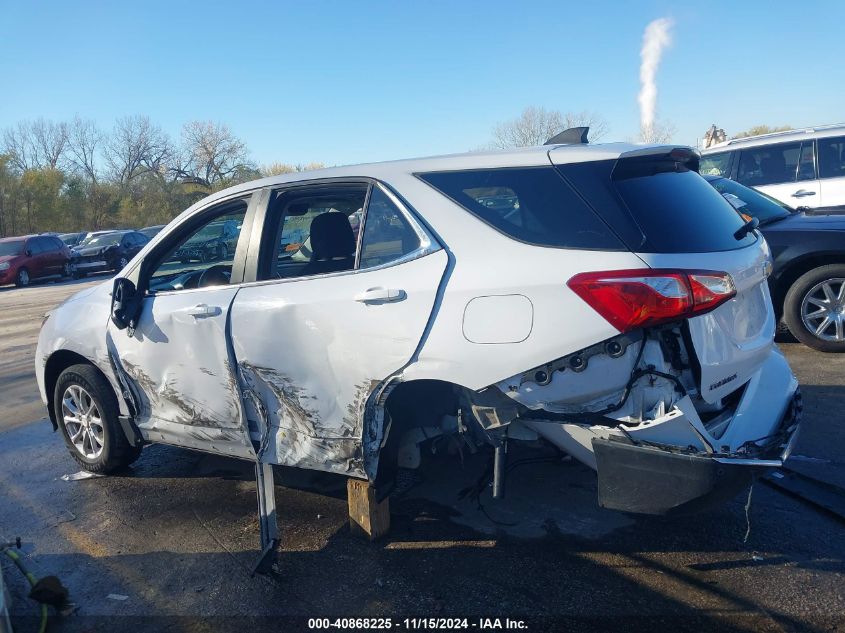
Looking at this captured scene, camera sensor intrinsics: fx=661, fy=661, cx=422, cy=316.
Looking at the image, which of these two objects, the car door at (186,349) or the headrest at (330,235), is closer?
the car door at (186,349)

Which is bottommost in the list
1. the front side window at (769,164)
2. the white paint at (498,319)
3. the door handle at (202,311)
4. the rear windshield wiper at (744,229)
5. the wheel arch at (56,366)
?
the wheel arch at (56,366)

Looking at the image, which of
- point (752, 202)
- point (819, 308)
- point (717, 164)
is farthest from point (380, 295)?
point (717, 164)

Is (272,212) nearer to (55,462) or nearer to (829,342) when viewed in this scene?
(55,462)

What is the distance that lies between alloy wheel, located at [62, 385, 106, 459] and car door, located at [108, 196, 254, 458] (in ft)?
1.66

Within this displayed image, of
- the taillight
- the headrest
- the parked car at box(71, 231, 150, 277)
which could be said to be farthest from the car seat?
the parked car at box(71, 231, 150, 277)

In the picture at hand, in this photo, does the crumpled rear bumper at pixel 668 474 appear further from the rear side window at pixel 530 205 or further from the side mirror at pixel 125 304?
the side mirror at pixel 125 304

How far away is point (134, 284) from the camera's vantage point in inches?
161

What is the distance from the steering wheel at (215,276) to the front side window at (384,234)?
1031 mm

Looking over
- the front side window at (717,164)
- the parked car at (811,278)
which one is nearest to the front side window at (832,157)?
the front side window at (717,164)

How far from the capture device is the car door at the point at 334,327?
120 inches

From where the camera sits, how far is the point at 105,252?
80.1ft

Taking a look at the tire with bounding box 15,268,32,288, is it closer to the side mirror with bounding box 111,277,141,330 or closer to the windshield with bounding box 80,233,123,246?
the windshield with bounding box 80,233,123,246

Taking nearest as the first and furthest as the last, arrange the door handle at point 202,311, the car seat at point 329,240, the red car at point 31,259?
the door handle at point 202,311, the car seat at point 329,240, the red car at point 31,259

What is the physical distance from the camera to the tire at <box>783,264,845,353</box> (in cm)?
630
